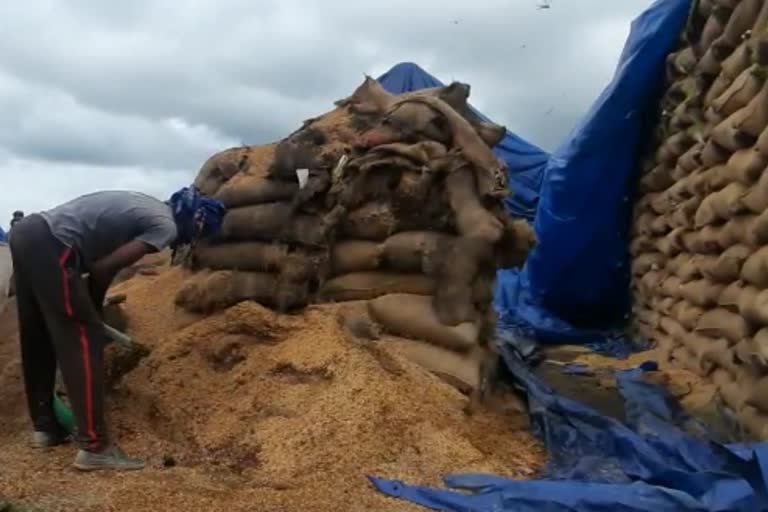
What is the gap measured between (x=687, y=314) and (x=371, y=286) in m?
1.57

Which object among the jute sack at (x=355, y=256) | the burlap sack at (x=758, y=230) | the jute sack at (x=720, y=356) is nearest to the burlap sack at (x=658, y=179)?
the jute sack at (x=720, y=356)

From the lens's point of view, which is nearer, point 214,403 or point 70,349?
point 70,349

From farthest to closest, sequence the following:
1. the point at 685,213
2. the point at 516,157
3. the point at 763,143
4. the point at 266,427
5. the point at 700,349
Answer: the point at 516,157
the point at 685,213
the point at 700,349
the point at 763,143
the point at 266,427

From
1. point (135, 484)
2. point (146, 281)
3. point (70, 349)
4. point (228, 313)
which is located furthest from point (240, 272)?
point (135, 484)

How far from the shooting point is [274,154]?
167 inches

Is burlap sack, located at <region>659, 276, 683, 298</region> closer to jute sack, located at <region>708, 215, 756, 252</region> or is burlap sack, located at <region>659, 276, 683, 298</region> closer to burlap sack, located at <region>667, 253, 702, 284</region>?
burlap sack, located at <region>667, 253, 702, 284</region>

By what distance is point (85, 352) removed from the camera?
2.87 metres

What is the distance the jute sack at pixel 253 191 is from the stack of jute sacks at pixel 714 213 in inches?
70.6

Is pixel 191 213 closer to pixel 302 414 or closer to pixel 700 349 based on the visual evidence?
pixel 302 414

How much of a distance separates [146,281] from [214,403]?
62.0 inches

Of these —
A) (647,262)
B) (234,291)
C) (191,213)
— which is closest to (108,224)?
(191,213)

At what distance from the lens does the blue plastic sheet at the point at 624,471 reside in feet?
7.66

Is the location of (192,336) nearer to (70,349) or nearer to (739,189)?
(70,349)

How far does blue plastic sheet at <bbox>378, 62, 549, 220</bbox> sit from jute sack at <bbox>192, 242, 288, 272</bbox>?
316 centimetres
